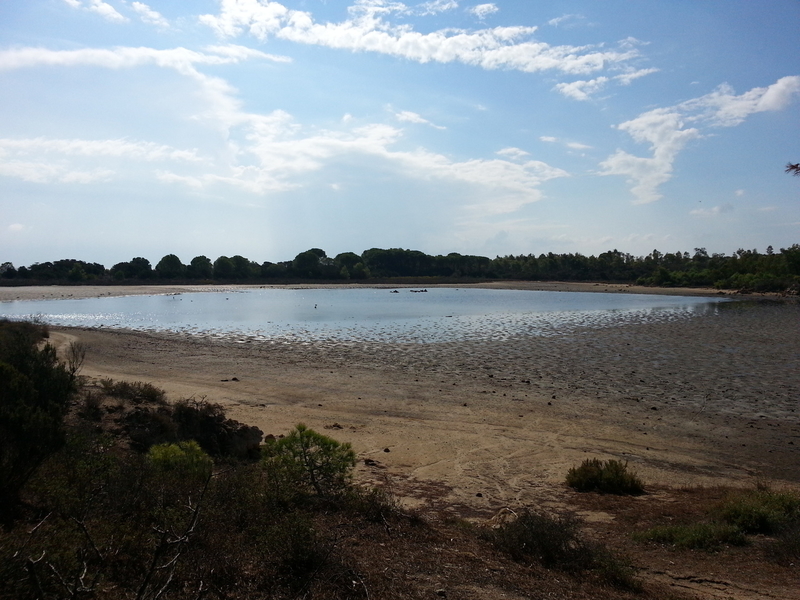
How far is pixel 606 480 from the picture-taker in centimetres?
929

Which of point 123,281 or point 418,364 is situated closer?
point 418,364

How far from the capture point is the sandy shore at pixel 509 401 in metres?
10.5

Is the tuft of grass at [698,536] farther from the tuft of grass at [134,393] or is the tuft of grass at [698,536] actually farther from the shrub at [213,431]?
the tuft of grass at [134,393]

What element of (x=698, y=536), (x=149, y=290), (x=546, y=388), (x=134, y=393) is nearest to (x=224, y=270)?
(x=149, y=290)

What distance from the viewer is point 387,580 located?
4887 millimetres

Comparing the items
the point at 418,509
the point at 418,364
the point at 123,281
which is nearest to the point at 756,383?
the point at 418,364

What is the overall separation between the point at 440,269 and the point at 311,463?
5375 inches

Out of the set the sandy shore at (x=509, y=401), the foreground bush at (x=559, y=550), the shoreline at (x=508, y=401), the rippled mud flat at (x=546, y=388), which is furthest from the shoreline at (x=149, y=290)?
the foreground bush at (x=559, y=550)

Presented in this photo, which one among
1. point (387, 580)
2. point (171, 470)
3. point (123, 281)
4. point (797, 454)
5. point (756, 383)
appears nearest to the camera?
point (387, 580)

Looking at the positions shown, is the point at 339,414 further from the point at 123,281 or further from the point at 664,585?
the point at 123,281

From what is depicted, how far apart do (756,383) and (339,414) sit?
1410 cm

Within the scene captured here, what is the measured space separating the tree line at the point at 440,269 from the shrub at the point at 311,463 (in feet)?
284

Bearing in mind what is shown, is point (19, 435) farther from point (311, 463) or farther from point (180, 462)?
point (311, 463)

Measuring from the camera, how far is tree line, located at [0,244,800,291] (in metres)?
94.6
